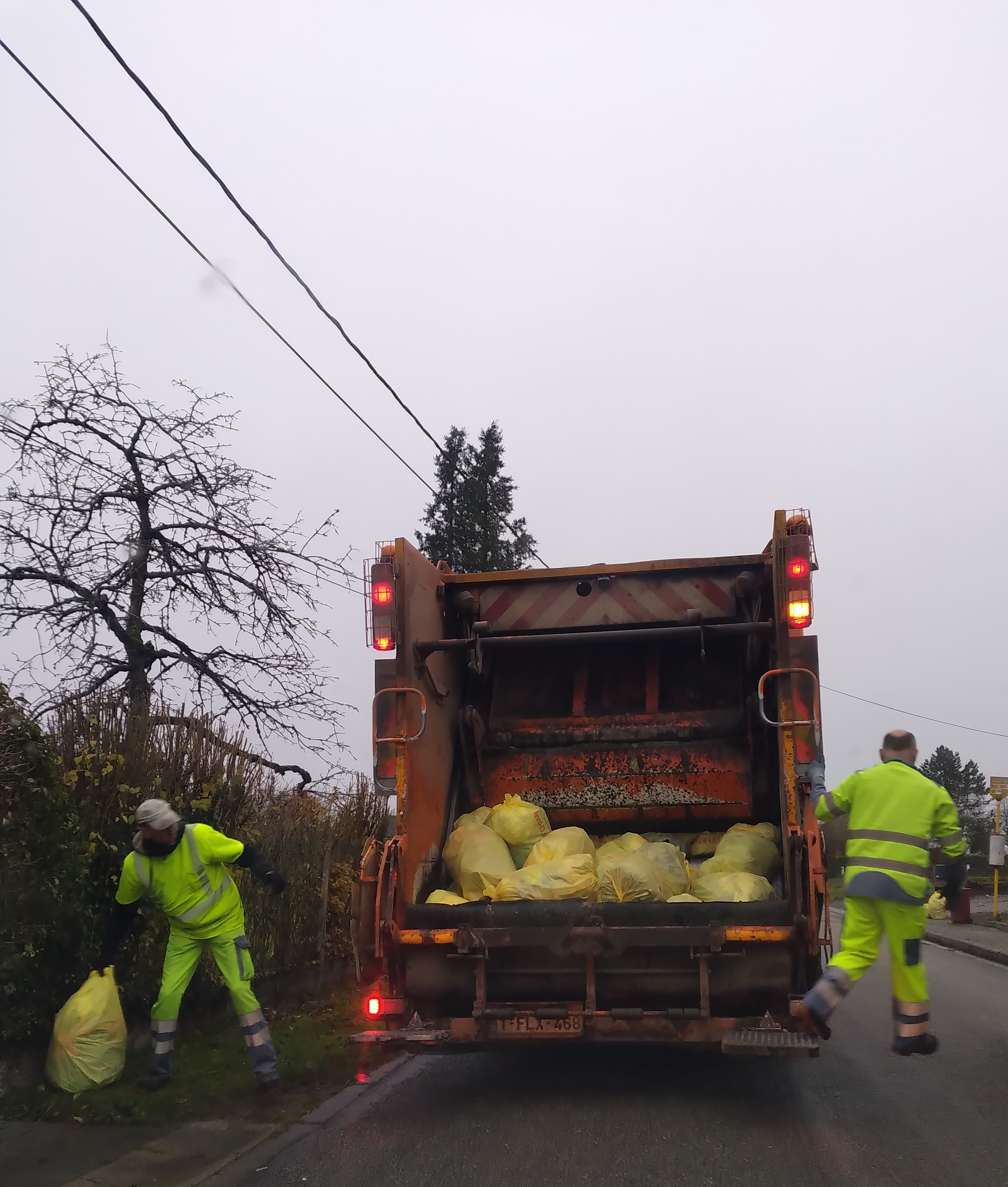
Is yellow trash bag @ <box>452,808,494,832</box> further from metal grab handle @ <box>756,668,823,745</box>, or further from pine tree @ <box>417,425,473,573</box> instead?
pine tree @ <box>417,425,473,573</box>

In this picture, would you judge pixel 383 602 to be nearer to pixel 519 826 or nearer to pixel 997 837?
pixel 519 826

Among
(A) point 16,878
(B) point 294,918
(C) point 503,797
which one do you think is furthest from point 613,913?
(B) point 294,918

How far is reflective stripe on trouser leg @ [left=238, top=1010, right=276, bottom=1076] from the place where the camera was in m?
5.09

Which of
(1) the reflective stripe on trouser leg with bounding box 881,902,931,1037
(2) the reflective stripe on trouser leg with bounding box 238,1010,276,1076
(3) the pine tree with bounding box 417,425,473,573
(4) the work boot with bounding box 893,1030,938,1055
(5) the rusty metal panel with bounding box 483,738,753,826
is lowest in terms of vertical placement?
(2) the reflective stripe on trouser leg with bounding box 238,1010,276,1076

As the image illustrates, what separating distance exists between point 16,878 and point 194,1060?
1.56 meters

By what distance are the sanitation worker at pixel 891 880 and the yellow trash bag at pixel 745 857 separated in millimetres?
687

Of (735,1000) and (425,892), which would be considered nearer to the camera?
(735,1000)

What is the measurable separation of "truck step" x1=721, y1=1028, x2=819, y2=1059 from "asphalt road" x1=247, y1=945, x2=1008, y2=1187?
0.32m

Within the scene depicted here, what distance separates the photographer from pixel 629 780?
6387 millimetres

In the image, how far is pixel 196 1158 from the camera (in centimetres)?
439

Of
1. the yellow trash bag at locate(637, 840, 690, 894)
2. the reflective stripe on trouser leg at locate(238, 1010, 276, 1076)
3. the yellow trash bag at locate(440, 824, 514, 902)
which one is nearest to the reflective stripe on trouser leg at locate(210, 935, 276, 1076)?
the reflective stripe on trouser leg at locate(238, 1010, 276, 1076)

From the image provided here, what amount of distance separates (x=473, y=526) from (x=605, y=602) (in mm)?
25122

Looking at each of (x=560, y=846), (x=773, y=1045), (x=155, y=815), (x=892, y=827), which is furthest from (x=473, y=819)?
(x=892, y=827)

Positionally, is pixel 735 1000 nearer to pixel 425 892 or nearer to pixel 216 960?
pixel 425 892
